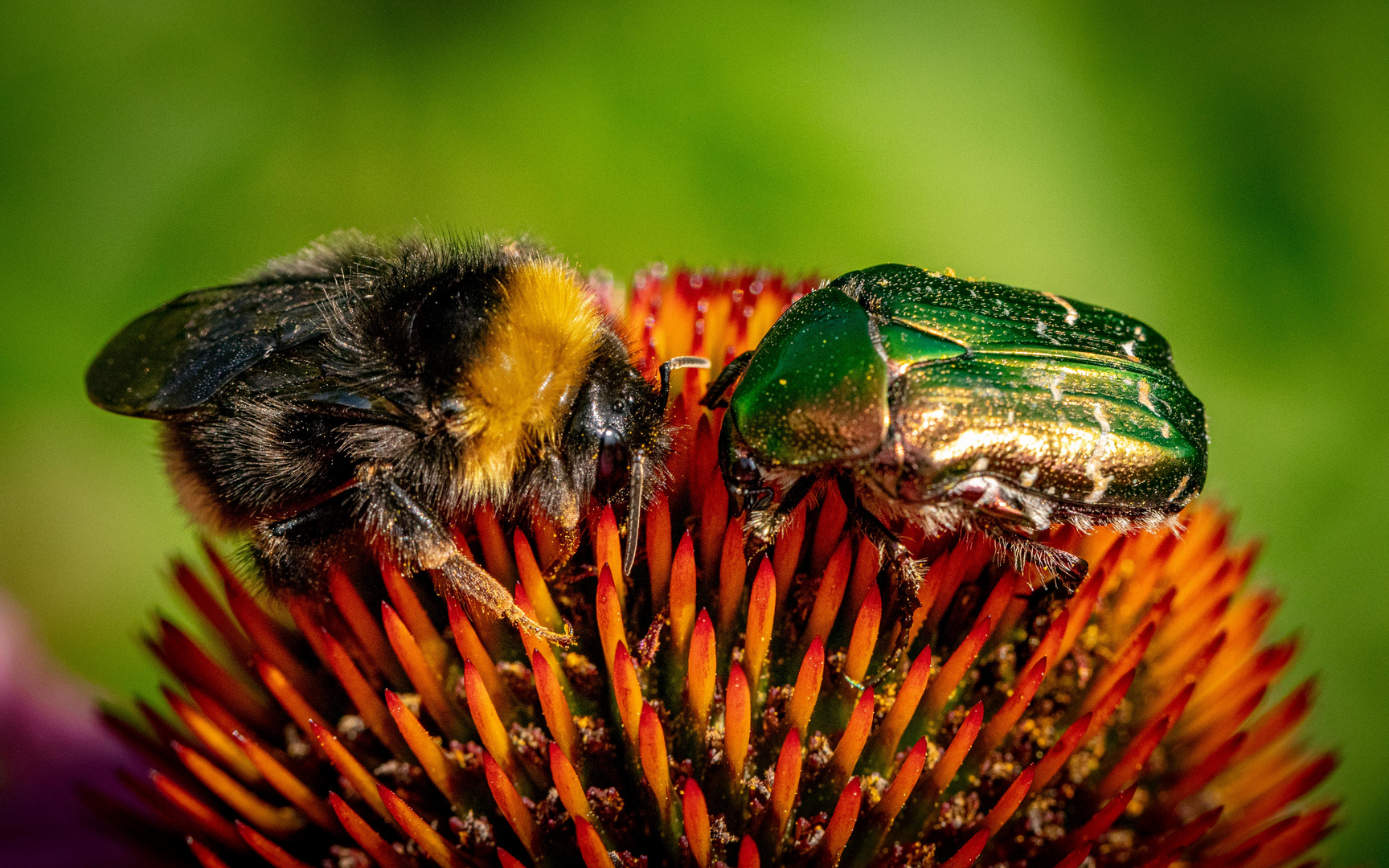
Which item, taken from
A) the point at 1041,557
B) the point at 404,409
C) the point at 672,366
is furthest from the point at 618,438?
the point at 1041,557

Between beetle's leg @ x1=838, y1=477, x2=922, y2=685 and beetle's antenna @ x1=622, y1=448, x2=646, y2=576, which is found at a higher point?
beetle's antenna @ x1=622, y1=448, x2=646, y2=576

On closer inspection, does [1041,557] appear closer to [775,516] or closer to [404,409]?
[775,516]

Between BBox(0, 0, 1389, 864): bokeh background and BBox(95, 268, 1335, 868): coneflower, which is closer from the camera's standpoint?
BBox(95, 268, 1335, 868): coneflower

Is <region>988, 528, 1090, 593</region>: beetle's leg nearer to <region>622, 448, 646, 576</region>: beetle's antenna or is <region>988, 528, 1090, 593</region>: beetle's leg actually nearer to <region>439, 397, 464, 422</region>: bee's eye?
<region>622, 448, 646, 576</region>: beetle's antenna

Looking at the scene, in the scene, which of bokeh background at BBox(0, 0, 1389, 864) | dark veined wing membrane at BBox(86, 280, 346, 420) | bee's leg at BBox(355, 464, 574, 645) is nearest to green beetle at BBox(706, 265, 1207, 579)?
bee's leg at BBox(355, 464, 574, 645)

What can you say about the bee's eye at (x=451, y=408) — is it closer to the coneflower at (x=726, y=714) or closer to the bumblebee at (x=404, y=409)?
the bumblebee at (x=404, y=409)

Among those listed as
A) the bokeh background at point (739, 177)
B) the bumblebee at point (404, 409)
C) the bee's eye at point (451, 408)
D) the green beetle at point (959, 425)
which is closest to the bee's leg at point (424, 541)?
the bumblebee at point (404, 409)

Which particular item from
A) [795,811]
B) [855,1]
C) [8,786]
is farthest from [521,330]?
[855,1]

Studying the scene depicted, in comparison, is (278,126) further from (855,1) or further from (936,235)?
(936,235)
